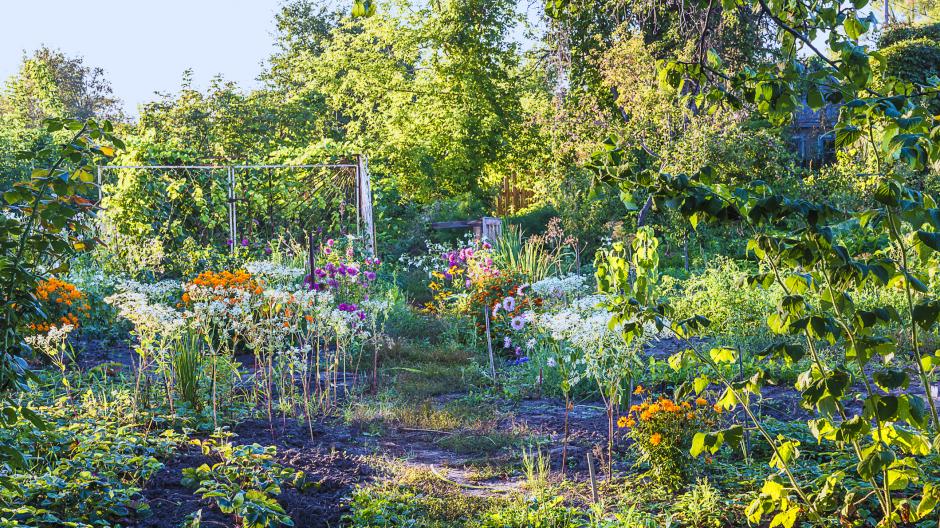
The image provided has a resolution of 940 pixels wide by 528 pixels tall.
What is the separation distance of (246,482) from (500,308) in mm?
4092

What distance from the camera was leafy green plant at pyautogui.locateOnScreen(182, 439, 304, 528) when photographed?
8.70ft

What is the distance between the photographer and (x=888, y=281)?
1756mm

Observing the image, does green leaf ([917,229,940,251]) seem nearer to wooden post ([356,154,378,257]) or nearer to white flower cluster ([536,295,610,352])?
white flower cluster ([536,295,610,352])

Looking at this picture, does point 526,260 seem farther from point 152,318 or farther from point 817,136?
point 817,136

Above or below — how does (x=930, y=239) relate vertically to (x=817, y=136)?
below

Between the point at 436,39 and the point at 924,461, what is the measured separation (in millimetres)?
13233

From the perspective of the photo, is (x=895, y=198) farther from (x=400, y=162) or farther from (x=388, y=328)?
(x=400, y=162)

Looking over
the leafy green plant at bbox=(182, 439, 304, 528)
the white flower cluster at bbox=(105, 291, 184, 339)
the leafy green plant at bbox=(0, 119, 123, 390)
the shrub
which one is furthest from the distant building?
the leafy green plant at bbox=(0, 119, 123, 390)

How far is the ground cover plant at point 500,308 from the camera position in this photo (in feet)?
6.24

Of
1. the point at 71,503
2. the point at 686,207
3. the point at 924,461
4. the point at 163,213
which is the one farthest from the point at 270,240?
the point at 686,207

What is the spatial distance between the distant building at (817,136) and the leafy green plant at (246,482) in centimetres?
1098

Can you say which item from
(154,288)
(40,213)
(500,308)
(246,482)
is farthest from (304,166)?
(40,213)

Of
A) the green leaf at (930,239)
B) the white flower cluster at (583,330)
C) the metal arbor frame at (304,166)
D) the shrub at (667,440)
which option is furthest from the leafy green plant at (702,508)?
the metal arbor frame at (304,166)

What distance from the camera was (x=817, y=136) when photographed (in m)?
16.5
